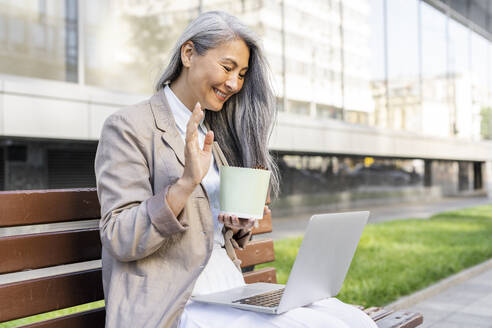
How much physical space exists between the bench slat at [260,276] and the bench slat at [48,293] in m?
0.86

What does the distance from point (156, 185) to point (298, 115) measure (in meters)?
13.3

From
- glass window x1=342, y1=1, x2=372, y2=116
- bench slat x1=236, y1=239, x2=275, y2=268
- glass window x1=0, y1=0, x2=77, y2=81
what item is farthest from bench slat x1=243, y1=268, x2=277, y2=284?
glass window x1=342, y1=1, x2=372, y2=116

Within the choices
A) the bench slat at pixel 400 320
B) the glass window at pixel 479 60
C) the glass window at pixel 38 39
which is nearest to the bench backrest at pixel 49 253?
the bench slat at pixel 400 320

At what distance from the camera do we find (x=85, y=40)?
33.2 ft

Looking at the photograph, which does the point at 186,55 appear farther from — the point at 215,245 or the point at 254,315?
the point at 254,315

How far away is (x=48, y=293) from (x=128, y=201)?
1.65 feet

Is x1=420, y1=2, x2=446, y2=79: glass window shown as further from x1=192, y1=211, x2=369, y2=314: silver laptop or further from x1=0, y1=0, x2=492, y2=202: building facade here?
x1=192, y1=211, x2=369, y2=314: silver laptop

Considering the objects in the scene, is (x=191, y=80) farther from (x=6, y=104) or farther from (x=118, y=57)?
(x=118, y=57)

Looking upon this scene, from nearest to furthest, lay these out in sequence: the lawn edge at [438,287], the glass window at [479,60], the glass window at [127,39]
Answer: the lawn edge at [438,287] → the glass window at [127,39] → the glass window at [479,60]

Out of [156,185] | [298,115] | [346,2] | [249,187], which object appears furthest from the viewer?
[346,2]

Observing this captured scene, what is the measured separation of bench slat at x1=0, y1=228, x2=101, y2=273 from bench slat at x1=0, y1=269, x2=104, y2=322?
53 millimetres

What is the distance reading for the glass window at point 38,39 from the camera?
902 centimetres

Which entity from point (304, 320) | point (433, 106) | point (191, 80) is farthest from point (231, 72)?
point (433, 106)

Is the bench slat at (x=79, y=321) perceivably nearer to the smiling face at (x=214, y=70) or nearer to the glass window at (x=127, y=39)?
the smiling face at (x=214, y=70)
